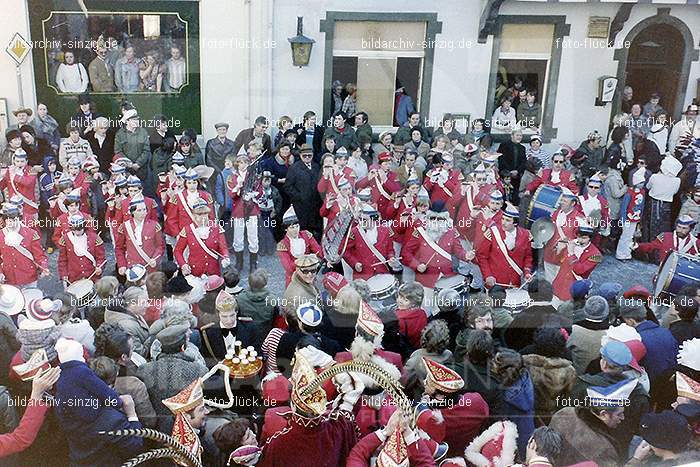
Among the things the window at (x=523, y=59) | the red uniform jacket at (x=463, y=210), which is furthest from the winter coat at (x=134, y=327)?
the window at (x=523, y=59)

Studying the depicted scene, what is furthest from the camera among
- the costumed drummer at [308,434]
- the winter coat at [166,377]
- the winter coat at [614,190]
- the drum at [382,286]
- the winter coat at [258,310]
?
the winter coat at [614,190]

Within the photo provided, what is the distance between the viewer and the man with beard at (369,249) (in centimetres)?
553

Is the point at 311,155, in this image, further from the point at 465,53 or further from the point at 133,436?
the point at 133,436

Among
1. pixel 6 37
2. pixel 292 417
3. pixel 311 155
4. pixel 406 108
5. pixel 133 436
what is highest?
pixel 6 37

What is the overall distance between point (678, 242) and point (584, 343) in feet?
6.78

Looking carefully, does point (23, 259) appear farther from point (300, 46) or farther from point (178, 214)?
point (300, 46)

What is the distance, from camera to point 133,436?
3621mm

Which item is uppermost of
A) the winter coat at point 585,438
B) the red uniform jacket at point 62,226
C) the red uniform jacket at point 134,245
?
the red uniform jacket at point 62,226

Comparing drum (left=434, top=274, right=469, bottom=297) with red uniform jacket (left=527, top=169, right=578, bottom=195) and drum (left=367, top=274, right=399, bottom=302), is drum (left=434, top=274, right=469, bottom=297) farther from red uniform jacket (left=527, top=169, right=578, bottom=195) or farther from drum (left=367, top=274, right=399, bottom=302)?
red uniform jacket (left=527, top=169, right=578, bottom=195)

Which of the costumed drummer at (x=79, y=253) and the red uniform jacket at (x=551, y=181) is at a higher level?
the red uniform jacket at (x=551, y=181)

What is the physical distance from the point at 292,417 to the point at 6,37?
3.56 meters

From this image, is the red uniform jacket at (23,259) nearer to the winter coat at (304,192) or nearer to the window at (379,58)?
the winter coat at (304,192)

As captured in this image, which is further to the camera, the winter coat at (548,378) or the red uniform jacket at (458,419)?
the winter coat at (548,378)

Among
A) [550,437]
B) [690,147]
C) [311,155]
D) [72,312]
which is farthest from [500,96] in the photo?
[72,312]
